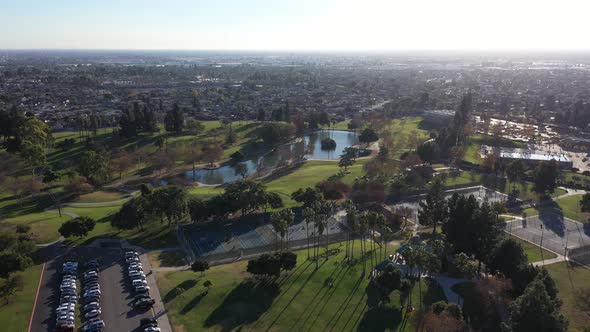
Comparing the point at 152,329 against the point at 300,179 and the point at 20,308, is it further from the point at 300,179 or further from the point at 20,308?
the point at 300,179

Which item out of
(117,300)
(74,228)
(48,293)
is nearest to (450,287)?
(117,300)

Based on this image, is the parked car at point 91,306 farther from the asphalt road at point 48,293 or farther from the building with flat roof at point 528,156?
the building with flat roof at point 528,156

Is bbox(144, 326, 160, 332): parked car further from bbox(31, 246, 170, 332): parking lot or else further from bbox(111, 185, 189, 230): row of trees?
bbox(111, 185, 189, 230): row of trees

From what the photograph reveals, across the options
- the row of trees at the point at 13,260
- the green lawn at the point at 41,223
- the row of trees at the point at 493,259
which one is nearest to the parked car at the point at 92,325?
the row of trees at the point at 13,260

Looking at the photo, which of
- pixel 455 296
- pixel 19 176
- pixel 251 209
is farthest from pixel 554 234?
pixel 19 176

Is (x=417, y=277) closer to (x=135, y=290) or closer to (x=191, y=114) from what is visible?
(x=135, y=290)
